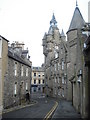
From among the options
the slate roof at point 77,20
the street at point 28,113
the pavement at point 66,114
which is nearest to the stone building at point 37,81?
the slate roof at point 77,20

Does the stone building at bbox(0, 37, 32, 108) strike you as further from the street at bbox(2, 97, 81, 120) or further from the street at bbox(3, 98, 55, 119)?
the street at bbox(2, 97, 81, 120)

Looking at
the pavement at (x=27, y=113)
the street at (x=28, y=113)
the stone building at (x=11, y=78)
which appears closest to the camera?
the pavement at (x=27, y=113)

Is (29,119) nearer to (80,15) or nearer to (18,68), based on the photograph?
(18,68)

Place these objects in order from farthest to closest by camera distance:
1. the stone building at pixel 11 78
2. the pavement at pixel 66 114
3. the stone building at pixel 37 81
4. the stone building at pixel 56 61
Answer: the stone building at pixel 37 81, the stone building at pixel 56 61, the stone building at pixel 11 78, the pavement at pixel 66 114

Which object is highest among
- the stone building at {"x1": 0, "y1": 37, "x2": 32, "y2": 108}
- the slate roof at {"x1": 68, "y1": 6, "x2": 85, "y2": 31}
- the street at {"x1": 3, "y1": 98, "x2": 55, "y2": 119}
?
the slate roof at {"x1": 68, "y1": 6, "x2": 85, "y2": 31}

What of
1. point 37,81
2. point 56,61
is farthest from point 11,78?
point 37,81

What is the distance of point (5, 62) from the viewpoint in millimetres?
21031

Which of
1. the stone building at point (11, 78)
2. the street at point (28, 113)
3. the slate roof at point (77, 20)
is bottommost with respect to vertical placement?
the street at point (28, 113)

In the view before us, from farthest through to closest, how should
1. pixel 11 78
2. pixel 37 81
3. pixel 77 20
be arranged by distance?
1. pixel 37 81
2. pixel 77 20
3. pixel 11 78

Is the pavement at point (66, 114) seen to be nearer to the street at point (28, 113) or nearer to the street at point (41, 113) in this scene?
the street at point (41, 113)

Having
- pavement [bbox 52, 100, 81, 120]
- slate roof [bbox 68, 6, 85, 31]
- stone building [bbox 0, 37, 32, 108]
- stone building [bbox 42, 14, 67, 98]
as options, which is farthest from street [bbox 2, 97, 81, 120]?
stone building [bbox 42, 14, 67, 98]

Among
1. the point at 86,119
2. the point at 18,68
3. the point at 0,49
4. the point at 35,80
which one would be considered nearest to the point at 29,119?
the point at 86,119

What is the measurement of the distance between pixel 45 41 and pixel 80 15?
2768cm

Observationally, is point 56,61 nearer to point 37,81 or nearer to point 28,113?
point 28,113
